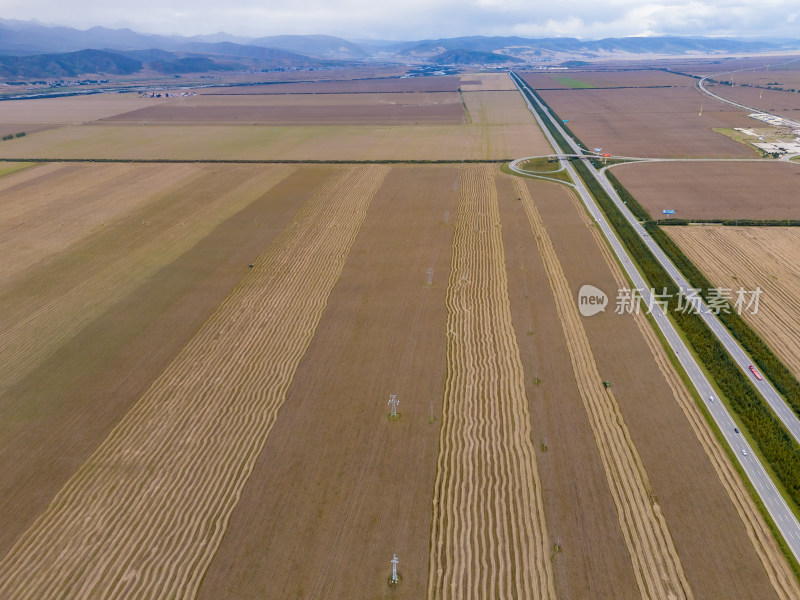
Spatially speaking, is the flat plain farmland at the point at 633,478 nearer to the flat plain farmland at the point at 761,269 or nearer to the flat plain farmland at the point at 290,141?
the flat plain farmland at the point at 761,269

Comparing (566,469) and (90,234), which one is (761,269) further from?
(90,234)

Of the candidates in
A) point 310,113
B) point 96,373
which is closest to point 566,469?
point 96,373

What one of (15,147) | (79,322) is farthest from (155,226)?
(15,147)

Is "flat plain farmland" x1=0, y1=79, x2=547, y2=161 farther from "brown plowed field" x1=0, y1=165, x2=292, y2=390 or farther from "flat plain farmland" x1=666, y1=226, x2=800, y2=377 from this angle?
"flat plain farmland" x1=666, y1=226, x2=800, y2=377

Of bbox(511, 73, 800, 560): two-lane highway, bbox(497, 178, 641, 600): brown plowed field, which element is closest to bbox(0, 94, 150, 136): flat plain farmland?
bbox(497, 178, 641, 600): brown plowed field

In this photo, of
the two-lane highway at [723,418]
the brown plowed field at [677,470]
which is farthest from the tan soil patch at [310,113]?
the brown plowed field at [677,470]

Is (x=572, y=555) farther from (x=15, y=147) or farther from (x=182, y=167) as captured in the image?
(x=15, y=147)
